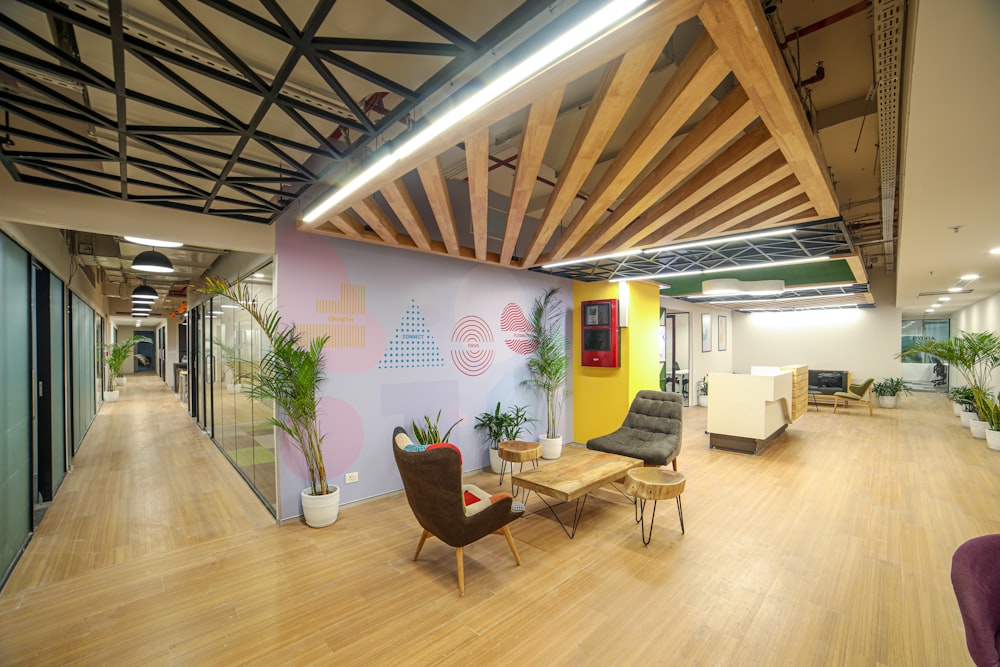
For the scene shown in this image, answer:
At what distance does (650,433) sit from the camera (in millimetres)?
5109

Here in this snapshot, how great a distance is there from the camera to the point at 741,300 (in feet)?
34.0

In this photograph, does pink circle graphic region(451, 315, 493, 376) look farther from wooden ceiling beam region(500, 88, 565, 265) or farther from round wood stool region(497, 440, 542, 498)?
wooden ceiling beam region(500, 88, 565, 265)

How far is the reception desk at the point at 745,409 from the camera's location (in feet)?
20.6

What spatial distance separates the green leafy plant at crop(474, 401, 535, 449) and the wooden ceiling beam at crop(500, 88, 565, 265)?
2.88 metres

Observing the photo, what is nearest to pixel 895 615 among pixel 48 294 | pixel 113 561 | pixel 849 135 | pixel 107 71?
pixel 849 135

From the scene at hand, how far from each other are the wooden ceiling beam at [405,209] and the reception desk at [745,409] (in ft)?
17.4

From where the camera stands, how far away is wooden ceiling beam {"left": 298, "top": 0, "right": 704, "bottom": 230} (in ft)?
4.09

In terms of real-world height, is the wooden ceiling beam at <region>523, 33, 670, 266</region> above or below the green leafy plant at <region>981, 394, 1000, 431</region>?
above

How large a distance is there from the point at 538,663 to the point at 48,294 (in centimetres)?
582

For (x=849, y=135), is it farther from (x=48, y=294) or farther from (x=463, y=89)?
(x=48, y=294)

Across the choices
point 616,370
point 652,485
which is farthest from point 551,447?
point 652,485

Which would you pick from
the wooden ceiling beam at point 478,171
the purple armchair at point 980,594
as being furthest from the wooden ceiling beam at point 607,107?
the purple armchair at point 980,594

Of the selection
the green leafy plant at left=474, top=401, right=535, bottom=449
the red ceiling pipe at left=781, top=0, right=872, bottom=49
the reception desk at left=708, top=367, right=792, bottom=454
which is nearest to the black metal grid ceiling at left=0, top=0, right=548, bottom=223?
the red ceiling pipe at left=781, top=0, right=872, bottom=49

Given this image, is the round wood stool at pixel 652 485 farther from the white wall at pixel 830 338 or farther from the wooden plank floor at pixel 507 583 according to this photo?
the white wall at pixel 830 338
